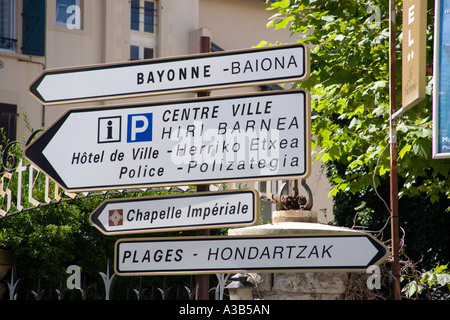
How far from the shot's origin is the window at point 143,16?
2131cm

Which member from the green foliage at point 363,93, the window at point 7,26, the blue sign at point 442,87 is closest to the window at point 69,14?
the window at point 7,26

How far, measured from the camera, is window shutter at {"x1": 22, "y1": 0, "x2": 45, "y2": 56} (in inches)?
739

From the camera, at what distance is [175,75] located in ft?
13.3

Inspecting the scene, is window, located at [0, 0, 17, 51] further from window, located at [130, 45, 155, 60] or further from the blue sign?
the blue sign

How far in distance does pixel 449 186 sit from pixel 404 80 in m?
2.64

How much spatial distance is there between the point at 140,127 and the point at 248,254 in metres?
0.91

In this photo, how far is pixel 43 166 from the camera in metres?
4.13

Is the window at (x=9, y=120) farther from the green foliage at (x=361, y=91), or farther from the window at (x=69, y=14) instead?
the green foliage at (x=361, y=91)

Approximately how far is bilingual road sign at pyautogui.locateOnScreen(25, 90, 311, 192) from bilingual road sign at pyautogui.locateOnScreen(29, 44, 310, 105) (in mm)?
108

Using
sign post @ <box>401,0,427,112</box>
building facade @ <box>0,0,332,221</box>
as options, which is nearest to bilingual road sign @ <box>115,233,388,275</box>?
sign post @ <box>401,0,427,112</box>

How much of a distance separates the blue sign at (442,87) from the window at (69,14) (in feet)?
45.6

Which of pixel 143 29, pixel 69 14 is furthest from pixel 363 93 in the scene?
pixel 143 29

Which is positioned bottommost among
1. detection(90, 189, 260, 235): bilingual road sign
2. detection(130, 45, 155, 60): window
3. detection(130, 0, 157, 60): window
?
detection(90, 189, 260, 235): bilingual road sign

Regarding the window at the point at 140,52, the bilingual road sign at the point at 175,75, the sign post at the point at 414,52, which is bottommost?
the bilingual road sign at the point at 175,75
